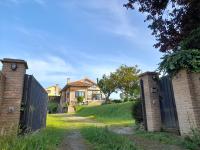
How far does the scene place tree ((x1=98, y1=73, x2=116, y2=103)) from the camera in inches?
1780

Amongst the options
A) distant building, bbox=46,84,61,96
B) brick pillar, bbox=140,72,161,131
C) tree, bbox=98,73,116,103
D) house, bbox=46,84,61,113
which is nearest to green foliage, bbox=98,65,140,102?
tree, bbox=98,73,116,103

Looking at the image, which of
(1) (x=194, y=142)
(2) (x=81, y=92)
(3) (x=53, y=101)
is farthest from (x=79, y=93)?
(1) (x=194, y=142)

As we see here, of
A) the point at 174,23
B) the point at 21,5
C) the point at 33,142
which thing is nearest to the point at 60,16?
the point at 21,5

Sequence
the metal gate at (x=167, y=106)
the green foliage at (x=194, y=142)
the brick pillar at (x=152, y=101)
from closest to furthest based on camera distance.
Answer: the green foliage at (x=194, y=142)
the metal gate at (x=167, y=106)
the brick pillar at (x=152, y=101)

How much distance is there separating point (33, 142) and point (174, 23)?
847cm

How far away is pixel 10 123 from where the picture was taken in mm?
6723

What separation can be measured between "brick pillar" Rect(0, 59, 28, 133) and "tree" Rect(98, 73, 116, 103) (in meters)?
38.3

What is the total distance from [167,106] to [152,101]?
78 centimetres

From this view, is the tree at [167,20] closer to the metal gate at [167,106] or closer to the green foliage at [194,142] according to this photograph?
the metal gate at [167,106]

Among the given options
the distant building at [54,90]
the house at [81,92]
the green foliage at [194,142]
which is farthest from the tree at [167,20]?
the distant building at [54,90]

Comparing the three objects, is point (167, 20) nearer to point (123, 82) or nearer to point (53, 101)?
point (123, 82)

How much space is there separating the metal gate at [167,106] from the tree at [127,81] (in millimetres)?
35961

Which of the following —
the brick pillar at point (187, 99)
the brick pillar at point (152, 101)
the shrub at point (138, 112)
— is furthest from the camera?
the shrub at point (138, 112)

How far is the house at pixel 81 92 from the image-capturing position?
48.0m
